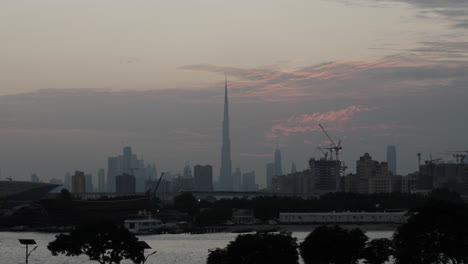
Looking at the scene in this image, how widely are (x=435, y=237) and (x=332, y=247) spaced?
263 inches

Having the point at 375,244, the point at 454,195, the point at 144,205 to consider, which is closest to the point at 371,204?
the point at 454,195

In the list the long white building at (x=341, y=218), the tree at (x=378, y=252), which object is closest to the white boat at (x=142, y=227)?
the long white building at (x=341, y=218)

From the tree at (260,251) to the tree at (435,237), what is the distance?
5064 millimetres

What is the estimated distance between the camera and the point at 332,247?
5381 cm

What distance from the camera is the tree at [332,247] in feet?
177

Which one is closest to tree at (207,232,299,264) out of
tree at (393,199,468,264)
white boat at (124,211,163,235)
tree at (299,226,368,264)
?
tree at (299,226,368,264)

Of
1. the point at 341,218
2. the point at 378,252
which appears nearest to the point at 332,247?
the point at 378,252

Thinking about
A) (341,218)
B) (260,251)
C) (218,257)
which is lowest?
(218,257)

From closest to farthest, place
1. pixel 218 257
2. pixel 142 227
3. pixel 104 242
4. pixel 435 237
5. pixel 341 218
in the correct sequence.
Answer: pixel 435 237
pixel 104 242
pixel 218 257
pixel 142 227
pixel 341 218

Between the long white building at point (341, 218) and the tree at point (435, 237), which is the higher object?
the long white building at point (341, 218)

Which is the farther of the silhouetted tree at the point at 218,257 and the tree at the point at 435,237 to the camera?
the silhouetted tree at the point at 218,257

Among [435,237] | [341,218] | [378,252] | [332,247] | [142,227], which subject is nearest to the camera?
[435,237]

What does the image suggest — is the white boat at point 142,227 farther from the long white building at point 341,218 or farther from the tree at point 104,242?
the tree at point 104,242

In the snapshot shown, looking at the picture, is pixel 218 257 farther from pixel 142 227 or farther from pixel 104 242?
pixel 142 227
